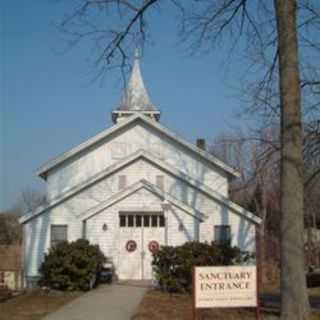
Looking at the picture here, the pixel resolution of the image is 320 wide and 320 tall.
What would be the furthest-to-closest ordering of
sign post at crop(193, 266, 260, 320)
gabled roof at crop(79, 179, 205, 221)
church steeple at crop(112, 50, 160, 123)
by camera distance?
church steeple at crop(112, 50, 160, 123) → gabled roof at crop(79, 179, 205, 221) → sign post at crop(193, 266, 260, 320)

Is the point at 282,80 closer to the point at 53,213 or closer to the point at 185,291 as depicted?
the point at 185,291

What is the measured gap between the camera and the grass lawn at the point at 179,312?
15.8 m

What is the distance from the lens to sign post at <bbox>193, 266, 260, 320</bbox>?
1382 centimetres

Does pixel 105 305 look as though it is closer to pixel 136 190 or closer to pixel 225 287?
pixel 225 287

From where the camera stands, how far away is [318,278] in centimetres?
3102

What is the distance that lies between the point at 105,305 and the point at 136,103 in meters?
23.9

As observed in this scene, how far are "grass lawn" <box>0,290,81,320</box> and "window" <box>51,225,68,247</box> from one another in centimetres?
453

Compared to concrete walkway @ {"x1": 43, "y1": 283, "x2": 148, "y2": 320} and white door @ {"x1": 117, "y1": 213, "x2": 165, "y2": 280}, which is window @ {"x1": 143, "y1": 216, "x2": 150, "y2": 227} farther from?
concrete walkway @ {"x1": 43, "y1": 283, "x2": 148, "y2": 320}

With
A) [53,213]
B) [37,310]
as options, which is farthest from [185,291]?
[53,213]

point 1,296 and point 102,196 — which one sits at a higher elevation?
point 102,196

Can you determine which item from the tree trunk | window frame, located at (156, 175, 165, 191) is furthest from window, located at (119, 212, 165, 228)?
the tree trunk

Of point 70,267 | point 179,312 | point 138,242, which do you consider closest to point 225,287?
point 179,312

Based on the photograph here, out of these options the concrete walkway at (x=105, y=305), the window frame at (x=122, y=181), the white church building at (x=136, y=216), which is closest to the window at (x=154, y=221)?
the white church building at (x=136, y=216)

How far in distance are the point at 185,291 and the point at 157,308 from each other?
16.1ft
